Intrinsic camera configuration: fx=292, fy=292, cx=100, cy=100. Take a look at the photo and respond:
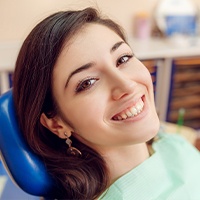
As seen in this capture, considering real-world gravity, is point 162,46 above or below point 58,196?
below

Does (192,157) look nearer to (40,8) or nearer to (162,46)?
(162,46)

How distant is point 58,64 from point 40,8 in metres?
1.42

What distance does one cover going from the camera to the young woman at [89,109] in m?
0.80

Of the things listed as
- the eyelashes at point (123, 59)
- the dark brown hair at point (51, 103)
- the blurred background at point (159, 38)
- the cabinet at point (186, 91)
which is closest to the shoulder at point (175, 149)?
the dark brown hair at point (51, 103)

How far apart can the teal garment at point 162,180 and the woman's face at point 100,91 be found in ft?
0.55

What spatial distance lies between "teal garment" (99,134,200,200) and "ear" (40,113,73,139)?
231 millimetres

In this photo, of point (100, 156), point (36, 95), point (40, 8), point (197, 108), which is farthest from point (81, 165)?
point (197, 108)

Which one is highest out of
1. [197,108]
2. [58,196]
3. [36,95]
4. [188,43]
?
[36,95]

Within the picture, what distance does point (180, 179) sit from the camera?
3.29ft

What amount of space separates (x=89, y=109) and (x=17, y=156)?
26 cm

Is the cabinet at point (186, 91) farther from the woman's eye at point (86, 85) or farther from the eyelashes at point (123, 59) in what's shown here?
the woman's eye at point (86, 85)

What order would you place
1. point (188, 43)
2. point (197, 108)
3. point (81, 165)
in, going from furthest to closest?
point (197, 108) → point (188, 43) → point (81, 165)

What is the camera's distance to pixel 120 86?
80cm

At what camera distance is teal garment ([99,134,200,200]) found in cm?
92
